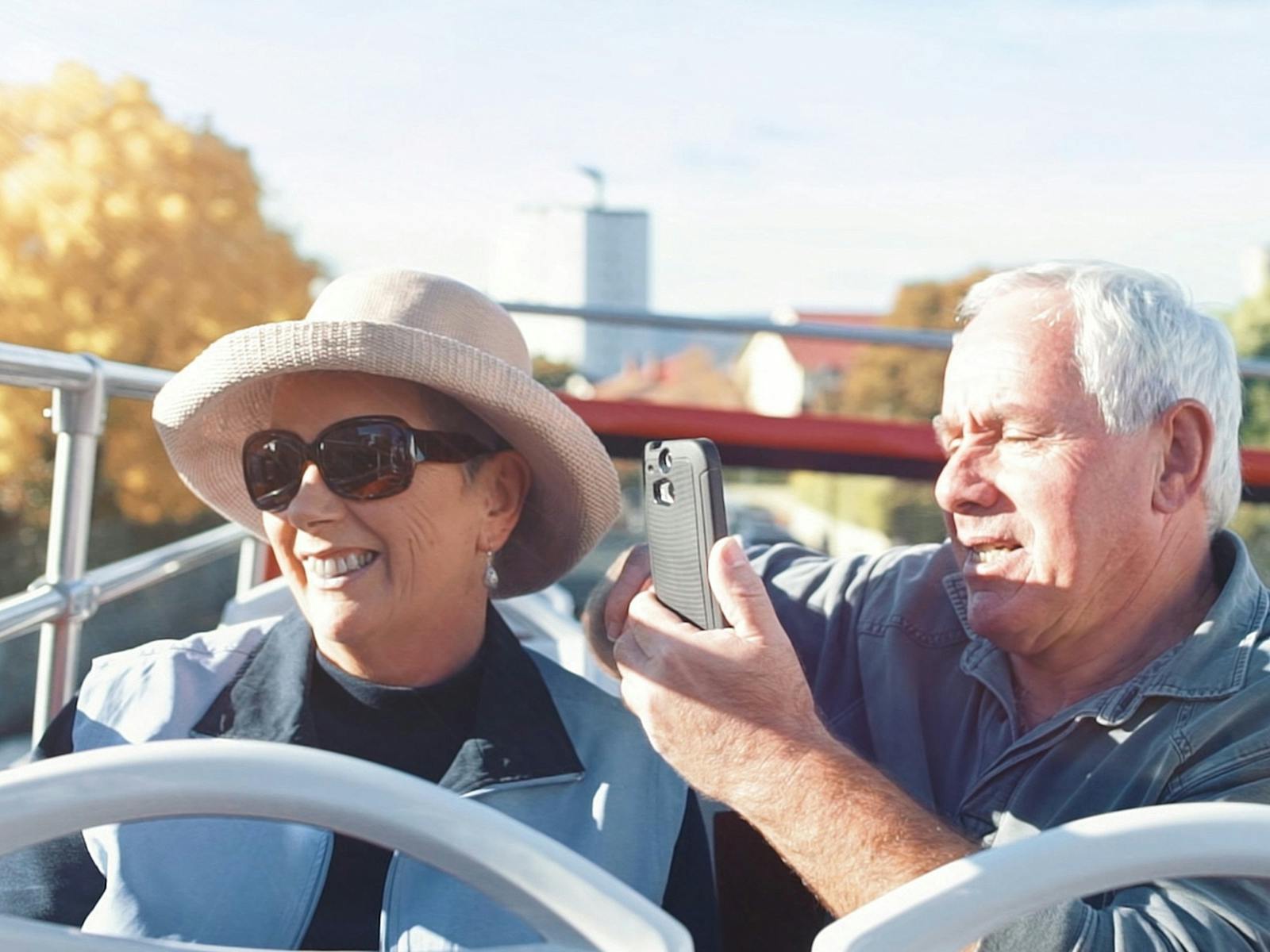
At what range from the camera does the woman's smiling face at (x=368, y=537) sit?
1873 mm

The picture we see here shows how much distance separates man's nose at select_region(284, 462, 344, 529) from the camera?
187 centimetres

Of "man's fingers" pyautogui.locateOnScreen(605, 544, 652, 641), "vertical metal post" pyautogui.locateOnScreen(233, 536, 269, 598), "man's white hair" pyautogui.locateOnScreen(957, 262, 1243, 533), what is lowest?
"vertical metal post" pyautogui.locateOnScreen(233, 536, 269, 598)

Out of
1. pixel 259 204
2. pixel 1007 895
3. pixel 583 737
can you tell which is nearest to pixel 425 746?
pixel 583 737

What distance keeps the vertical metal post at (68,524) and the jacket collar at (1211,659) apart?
1.52 m

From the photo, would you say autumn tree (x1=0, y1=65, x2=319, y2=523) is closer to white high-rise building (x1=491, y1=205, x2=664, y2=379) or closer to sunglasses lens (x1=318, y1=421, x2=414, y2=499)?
white high-rise building (x1=491, y1=205, x2=664, y2=379)

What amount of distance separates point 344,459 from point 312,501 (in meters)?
0.07

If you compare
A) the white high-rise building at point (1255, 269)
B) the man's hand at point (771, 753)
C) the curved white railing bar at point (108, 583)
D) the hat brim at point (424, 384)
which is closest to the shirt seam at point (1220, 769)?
the man's hand at point (771, 753)

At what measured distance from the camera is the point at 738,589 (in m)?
1.64

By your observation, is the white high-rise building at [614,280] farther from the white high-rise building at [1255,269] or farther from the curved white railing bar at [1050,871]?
the white high-rise building at [1255,269]

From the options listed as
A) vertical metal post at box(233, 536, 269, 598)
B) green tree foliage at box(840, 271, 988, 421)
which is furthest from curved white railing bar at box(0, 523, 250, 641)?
green tree foliage at box(840, 271, 988, 421)

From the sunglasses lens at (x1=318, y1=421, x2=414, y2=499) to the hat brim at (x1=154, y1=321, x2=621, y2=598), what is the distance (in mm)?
81

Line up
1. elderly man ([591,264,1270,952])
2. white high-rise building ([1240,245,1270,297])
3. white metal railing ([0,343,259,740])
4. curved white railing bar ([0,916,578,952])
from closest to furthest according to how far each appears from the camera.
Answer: curved white railing bar ([0,916,578,952]) < elderly man ([591,264,1270,952]) < white metal railing ([0,343,259,740]) < white high-rise building ([1240,245,1270,297])

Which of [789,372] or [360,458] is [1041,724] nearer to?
[360,458]

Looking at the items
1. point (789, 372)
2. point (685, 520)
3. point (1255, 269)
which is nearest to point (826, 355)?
point (789, 372)
